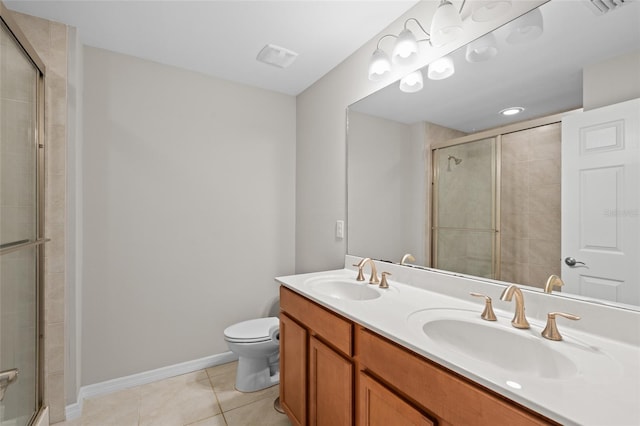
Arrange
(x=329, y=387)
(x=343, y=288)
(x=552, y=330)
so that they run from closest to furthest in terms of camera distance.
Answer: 1. (x=552, y=330)
2. (x=329, y=387)
3. (x=343, y=288)

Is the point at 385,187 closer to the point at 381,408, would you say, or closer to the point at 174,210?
the point at 381,408

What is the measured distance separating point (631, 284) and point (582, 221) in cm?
23

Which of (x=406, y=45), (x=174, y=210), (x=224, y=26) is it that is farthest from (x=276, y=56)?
(x=174, y=210)

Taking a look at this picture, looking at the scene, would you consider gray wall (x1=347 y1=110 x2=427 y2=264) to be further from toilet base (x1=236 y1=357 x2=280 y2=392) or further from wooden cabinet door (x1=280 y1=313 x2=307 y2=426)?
toilet base (x1=236 y1=357 x2=280 y2=392)

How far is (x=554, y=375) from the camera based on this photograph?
33.3 inches

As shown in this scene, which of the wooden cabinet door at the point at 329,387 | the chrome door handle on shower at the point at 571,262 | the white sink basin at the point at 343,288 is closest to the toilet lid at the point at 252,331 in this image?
the white sink basin at the point at 343,288

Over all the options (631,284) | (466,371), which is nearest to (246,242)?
(466,371)

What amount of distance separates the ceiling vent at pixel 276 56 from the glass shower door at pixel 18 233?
125 cm

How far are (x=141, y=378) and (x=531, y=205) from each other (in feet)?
8.48

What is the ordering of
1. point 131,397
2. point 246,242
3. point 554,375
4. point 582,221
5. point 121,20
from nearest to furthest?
point 554,375, point 582,221, point 121,20, point 131,397, point 246,242

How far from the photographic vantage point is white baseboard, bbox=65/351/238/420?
1.77 m

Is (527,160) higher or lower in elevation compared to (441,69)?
lower

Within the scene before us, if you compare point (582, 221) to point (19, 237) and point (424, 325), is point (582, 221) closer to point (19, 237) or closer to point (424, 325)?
point (424, 325)

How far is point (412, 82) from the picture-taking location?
162cm
